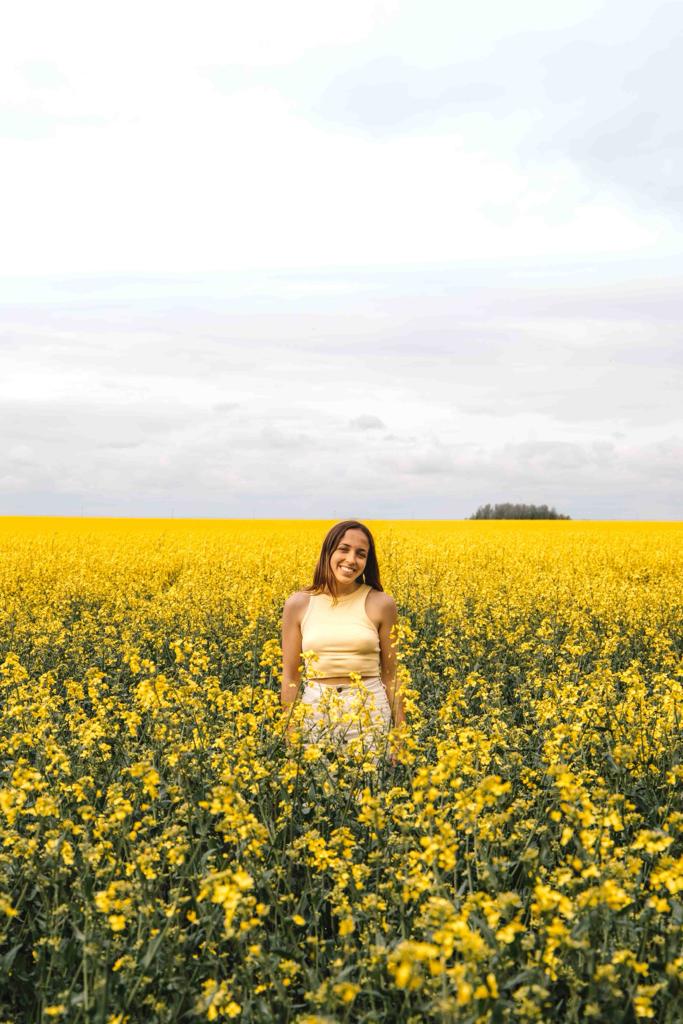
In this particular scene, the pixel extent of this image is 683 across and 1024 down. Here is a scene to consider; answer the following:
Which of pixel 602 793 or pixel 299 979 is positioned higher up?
pixel 602 793

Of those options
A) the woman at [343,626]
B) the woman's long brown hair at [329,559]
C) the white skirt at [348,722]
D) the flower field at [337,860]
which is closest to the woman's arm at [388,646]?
the woman at [343,626]

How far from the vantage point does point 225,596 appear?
428 inches

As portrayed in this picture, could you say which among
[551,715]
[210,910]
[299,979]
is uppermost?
[551,715]

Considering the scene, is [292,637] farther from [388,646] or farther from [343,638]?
[388,646]

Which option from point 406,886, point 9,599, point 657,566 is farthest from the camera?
point 657,566

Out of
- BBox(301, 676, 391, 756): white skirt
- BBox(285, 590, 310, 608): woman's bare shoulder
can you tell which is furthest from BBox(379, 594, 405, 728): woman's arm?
BBox(301, 676, 391, 756): white skirt

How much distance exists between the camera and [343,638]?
560cm

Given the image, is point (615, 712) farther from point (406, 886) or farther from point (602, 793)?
point (406, 886)

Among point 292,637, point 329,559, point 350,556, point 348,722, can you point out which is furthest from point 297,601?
point 348,722

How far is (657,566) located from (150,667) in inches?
676

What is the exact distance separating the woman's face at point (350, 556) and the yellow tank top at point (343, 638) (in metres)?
0.21

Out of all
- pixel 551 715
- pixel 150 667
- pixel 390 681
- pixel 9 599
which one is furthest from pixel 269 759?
pixel 9 599

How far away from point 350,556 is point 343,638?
0.56 metres

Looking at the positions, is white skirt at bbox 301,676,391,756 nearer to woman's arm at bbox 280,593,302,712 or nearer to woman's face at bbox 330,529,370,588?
woman's arm at bbox 280,593,302,712
